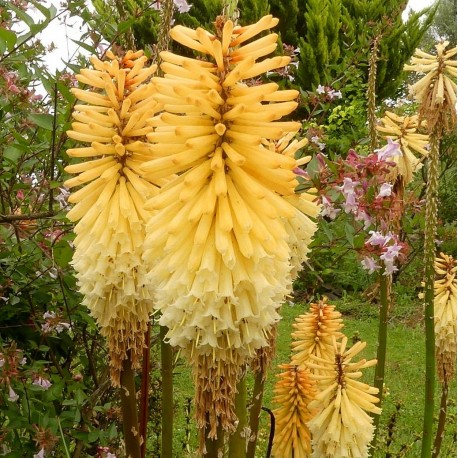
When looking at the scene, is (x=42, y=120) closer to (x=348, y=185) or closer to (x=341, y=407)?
(x=348, y=185)

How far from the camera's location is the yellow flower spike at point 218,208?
1.49 m

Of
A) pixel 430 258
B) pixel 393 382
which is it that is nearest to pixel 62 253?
pixel 430 258

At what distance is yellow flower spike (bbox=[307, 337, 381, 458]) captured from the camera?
2.48 m

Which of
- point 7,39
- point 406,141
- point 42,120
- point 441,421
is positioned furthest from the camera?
point 441,421

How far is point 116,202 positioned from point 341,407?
3.84 feet

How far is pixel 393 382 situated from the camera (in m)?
7.59

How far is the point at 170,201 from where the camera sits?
5.13 feet

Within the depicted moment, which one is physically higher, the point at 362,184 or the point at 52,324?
the point at 362,184

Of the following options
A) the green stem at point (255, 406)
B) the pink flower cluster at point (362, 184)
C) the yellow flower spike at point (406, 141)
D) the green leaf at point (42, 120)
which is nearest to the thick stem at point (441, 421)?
the yellow flower spike at point (406, 141)

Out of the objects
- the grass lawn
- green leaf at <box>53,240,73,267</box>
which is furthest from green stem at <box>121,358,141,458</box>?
the grass lawn

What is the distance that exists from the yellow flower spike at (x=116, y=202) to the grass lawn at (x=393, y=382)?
2.97m

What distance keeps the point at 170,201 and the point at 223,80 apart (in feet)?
0.94

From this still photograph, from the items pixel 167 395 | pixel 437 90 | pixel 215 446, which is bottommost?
pixel 215 446

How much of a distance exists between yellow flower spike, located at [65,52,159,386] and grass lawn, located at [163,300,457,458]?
2968 millimetres
